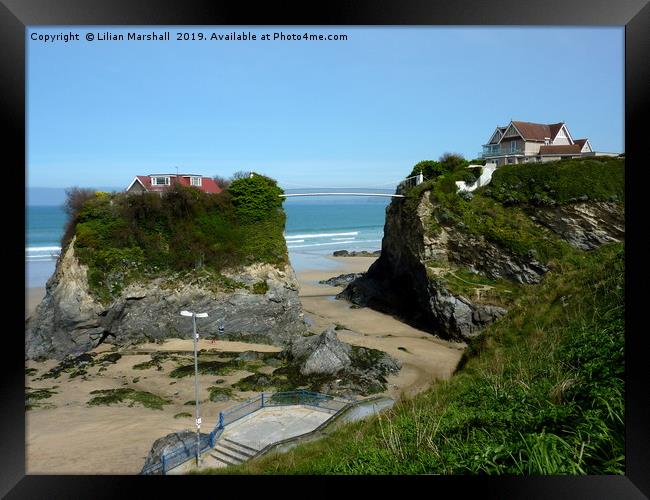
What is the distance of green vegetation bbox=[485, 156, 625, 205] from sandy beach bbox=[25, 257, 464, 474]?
1139 centimetres

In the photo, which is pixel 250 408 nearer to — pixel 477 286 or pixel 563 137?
pixel 477 286

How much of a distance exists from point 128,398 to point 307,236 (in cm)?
6374

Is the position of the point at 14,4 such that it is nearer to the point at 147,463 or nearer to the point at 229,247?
the point at 147,463

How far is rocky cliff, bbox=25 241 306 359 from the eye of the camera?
74.6 feet

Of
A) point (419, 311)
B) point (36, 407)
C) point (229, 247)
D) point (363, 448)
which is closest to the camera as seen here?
point (363, 448)

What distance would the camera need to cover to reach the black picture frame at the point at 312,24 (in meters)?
3.76

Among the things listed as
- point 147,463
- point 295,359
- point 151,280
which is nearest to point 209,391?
point 295,359

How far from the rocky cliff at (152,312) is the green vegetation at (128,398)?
20.2 feet

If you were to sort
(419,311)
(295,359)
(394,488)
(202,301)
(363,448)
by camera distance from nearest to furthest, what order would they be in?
(394,488) → (363,448) → (295,359) → (202,301) → (419,311)

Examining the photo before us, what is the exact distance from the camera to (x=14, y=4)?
384cm

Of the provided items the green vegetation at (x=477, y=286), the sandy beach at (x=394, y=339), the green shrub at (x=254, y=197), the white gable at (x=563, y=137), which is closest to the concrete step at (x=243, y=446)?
the sandy beach at (x=394, y=339)

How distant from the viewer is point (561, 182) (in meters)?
29.0

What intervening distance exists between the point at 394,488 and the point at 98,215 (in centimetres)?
2584

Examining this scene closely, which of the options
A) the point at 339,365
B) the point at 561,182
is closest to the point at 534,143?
the point at 561,182
